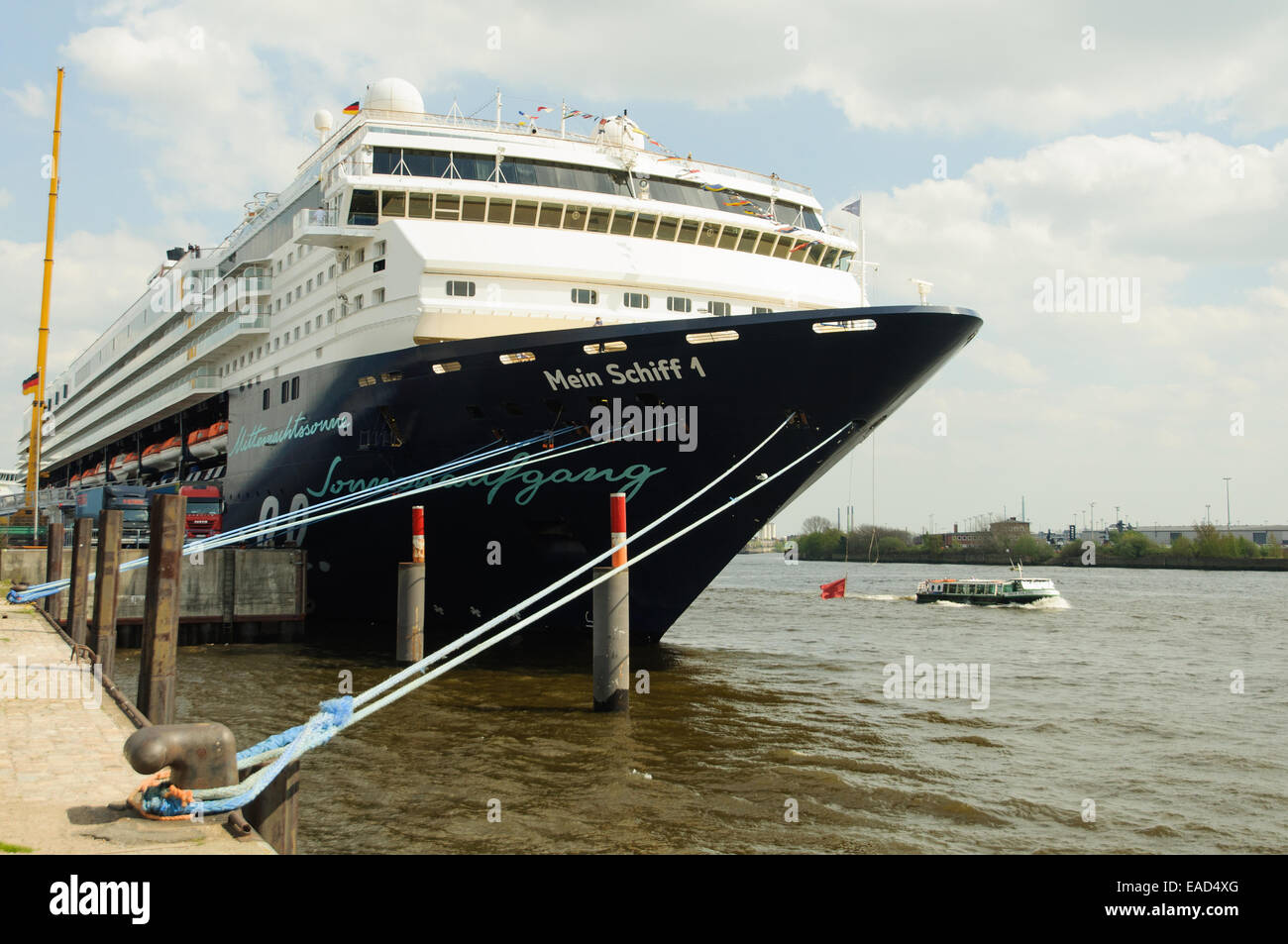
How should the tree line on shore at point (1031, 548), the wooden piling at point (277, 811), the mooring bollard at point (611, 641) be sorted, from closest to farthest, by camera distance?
the wooden piling at point (277, 811), the mooring bollard at point (611, 641), the tree line on shore at point (1031, 548)

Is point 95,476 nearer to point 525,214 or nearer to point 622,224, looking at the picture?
point 525,214

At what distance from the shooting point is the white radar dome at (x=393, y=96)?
21.8 meters

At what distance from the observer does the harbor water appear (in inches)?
324

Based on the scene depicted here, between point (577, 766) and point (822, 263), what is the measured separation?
13.9 metres

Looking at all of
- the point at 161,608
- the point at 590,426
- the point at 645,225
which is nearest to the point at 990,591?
the point at 645,225

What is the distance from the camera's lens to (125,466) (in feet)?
121

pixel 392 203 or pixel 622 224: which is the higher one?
pixel 392 203

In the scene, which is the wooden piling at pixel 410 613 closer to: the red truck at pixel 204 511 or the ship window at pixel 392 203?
the ship window at pixel 392 203

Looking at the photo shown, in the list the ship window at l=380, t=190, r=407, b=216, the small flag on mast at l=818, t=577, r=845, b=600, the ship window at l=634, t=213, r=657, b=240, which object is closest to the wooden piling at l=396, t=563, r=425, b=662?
the ship window at l=380, t=190, r=407, b=216

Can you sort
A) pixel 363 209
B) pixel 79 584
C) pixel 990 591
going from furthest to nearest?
pixel 990 591 → pixel 363 209 → pixel 79 584

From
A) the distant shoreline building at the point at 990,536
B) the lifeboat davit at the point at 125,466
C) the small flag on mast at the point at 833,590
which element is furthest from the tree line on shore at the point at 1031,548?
the lifeboat davit at the point at 125,466

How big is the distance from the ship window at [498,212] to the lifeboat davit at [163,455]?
56.5 feet

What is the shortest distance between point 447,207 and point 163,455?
18.8 meters
